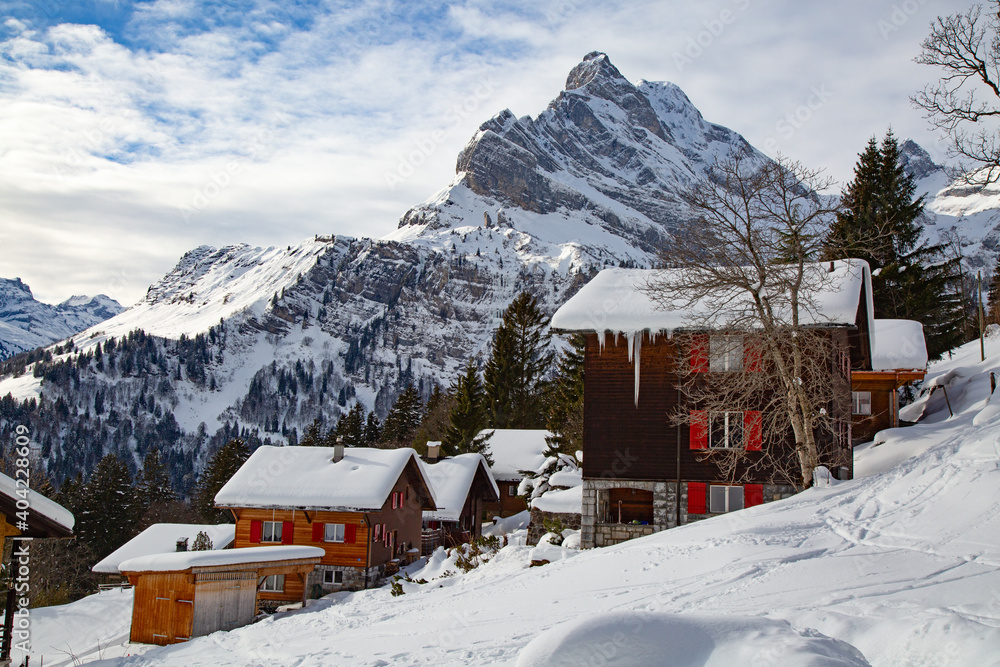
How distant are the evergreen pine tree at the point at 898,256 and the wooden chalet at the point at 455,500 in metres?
23.2

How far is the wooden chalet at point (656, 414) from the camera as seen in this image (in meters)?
23.2

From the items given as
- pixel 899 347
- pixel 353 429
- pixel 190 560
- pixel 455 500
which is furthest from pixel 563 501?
pixel 353 429

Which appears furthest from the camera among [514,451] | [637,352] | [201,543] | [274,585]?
[514,451]

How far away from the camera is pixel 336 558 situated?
104 ft

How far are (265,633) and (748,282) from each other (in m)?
14.1

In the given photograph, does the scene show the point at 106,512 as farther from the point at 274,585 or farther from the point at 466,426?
the point at 274,585

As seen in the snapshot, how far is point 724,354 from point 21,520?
54.2 feet

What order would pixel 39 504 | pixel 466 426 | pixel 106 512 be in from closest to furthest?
1. pixel 39 504
2. pixel 466 426
3. pixel 106 512

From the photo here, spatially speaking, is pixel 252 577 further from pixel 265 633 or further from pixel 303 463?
pixel 303 463

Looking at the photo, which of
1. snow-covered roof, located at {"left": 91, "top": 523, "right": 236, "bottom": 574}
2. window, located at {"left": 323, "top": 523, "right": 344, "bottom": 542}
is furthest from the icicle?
snow-covered roof, located at {"left": 91, "top": 523, "right": 236, "bottom": 574}

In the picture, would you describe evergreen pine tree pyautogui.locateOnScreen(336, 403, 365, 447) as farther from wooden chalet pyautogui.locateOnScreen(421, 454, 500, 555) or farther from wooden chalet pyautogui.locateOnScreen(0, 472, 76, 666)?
wooden chalet pyautogui.locateOnScreen(0, 472, 76, 666)

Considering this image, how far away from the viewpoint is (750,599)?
10234mm

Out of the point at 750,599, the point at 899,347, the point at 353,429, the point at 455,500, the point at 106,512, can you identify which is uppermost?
the point at 899,347

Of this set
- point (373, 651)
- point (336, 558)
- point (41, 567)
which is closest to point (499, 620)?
point (373, 651)
